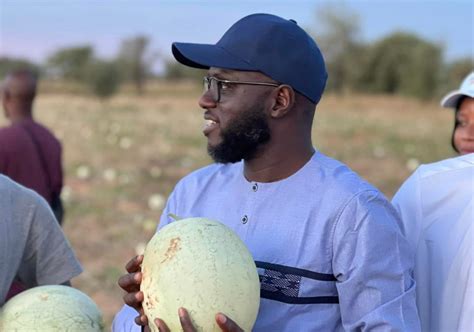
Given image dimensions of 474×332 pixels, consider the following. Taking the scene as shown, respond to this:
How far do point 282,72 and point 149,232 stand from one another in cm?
780

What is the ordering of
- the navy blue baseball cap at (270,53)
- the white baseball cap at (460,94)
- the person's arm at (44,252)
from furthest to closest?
the white baseball cap at (460,94) → the person's arm at (44,252) → the navy blue baseball cap at (270,53)

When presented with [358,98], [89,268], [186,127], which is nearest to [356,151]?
[186,127]

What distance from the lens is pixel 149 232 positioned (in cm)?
994

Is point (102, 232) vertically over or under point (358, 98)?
over

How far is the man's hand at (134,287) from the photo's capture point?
214cm

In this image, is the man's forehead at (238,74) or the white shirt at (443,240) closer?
the man's forehead at (238,74)

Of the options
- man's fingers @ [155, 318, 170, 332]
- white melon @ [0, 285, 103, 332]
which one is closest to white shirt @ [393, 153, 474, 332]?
man's fingers @ [155, 318, 170, 332]

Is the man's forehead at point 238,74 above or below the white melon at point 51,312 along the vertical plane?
above

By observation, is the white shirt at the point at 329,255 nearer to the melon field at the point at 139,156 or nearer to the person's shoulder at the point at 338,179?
the person's shoulder at the point at 338,179

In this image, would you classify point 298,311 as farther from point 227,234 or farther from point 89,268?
point 89,268

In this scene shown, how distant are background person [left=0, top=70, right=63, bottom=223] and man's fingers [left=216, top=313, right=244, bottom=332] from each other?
3.72 metres

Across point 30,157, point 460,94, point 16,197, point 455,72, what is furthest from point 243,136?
point 455,72

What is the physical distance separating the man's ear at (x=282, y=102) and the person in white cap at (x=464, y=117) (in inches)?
44.4

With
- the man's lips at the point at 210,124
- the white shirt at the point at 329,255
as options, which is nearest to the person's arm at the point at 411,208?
the white shirt at the point at 329,255
